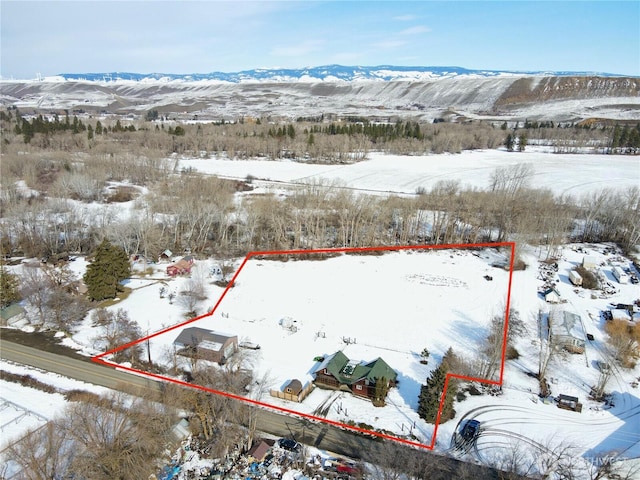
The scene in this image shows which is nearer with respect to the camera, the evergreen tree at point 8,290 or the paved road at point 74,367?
the paved road at point 74,367

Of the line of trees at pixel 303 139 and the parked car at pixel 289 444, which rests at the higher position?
the line of trees at pixel 303 139

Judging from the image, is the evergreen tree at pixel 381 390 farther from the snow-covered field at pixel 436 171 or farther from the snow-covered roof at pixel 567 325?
the snow-covered field at pixel 436 171

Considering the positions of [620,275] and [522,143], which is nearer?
[620,275]

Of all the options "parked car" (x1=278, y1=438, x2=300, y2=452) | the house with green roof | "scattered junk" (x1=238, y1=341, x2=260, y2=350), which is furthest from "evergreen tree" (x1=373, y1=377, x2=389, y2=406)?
"scattered junk" (x1=238, y1=341, x2=260, y2=350)

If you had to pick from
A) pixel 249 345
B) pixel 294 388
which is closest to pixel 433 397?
pixel 294 388

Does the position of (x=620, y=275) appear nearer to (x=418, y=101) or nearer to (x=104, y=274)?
(x=104, y=274)

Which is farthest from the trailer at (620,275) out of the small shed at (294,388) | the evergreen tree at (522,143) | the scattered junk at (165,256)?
the evergreen tree at (522,143)

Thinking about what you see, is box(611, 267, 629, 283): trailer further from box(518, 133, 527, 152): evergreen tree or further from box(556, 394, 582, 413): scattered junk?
box(518, 133, 527, 152): evergreen tree
